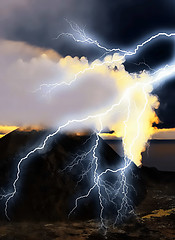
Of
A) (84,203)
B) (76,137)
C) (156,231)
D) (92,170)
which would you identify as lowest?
(156,231)

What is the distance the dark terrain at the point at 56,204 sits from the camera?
660 inches

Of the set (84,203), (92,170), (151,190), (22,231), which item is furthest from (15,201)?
(151,190)

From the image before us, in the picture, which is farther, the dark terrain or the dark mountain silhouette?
the dark mountain silhouette

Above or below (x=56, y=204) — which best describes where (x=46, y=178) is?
above

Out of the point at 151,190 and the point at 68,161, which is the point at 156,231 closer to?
the point at 68,161

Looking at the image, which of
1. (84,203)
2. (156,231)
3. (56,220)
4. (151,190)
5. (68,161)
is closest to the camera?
(156,231)

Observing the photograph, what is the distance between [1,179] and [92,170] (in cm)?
676

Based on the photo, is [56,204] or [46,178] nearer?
[56,204]

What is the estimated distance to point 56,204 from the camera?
1970 centimetres

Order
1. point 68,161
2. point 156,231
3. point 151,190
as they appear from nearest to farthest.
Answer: point 156,231 → point 68,161 → point 151,190

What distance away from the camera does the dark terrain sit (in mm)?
16766

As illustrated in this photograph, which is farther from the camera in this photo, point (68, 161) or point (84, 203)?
point (68, 161)

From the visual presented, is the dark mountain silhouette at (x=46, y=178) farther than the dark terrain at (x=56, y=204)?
Yes

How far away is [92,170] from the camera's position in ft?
74.8
